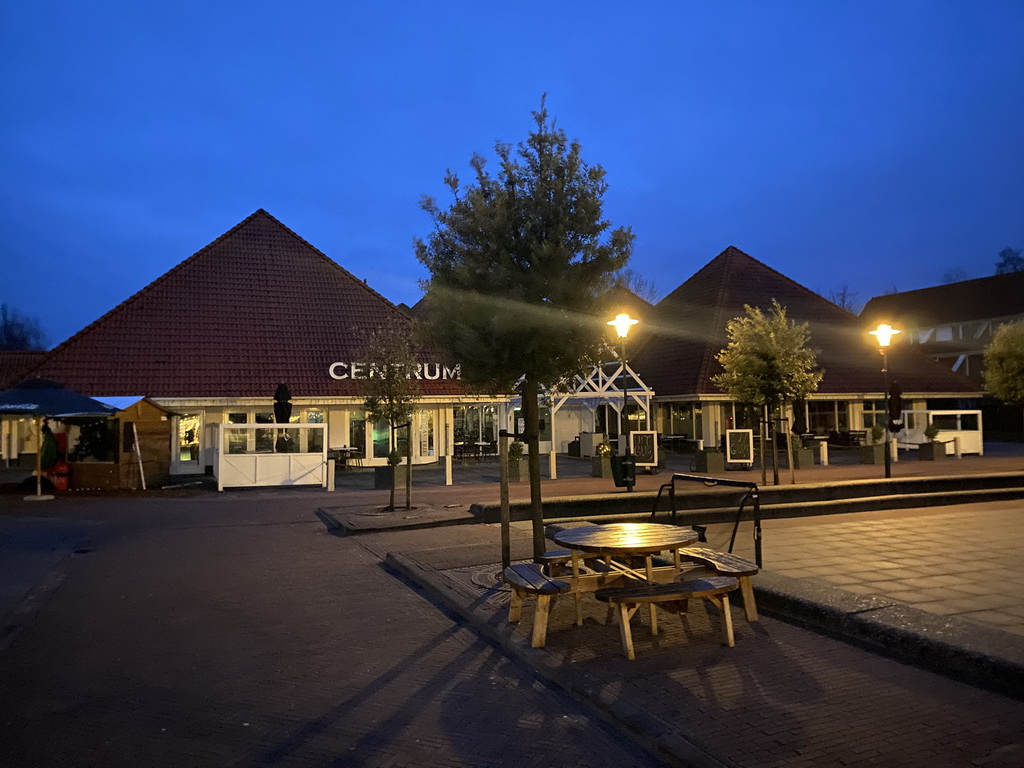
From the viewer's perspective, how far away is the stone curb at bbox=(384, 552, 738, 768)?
4125mm

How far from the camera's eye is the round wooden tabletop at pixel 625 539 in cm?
620

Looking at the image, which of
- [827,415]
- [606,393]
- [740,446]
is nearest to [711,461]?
[740,446]

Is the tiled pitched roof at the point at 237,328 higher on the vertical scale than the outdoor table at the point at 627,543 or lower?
higher

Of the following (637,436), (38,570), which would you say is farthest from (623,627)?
(637,436)

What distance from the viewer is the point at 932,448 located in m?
25.8

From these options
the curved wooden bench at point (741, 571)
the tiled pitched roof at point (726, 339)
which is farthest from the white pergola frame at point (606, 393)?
the curved wooden bench at point (741, 571)

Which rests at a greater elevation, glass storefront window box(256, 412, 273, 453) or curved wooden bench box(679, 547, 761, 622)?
glass storefront window box(256, 412, 273, 453)

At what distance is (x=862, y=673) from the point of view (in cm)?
530

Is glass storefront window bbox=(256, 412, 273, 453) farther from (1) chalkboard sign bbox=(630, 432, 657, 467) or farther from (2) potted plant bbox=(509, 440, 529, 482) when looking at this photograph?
(1) chalkboard sign bbox=(630, 432, 657, 467)

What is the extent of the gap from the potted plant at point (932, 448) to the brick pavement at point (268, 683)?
2190 centimetres

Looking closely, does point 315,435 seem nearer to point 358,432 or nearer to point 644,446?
point 358,432

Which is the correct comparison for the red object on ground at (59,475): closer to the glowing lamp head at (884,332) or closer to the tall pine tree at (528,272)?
the tall pine tree at (528,272)

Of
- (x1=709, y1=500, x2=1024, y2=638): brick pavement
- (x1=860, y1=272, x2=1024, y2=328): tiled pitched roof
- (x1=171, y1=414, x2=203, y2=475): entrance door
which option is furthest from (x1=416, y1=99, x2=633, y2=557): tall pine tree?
(x1=860, y1=272, x2=1024, y2=328): tiled pitched roof

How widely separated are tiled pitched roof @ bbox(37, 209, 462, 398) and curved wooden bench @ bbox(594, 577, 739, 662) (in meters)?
20.0
